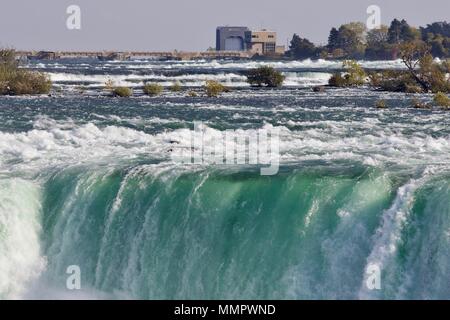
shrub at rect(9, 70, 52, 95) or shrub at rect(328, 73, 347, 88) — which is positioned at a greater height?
shrub at rect(9, 70, 52, 95)

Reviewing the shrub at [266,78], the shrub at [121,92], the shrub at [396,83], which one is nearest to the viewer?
the shrub at [121,92]

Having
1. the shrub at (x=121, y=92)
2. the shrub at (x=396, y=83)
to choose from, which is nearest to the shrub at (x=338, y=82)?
the shrub at (x=396, y=83)

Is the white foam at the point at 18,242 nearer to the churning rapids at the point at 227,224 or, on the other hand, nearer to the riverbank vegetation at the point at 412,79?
the churning rapids at the point at 227,224

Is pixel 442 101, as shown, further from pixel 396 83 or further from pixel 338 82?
pixel 338 82

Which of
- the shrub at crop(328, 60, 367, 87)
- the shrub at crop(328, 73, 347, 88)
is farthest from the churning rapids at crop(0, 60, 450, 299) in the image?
the shrub at crop(328, 60, 367, 87)

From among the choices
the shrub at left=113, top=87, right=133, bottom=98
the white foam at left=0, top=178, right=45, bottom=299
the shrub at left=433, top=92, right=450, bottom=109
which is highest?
the shrub at left=433, top=92, right=450, bottom=109

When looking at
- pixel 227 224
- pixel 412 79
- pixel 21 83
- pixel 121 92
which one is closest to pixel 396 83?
pixel 412 79

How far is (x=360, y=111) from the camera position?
4812 centimetres

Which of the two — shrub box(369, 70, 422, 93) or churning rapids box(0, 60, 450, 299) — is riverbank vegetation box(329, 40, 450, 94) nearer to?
shrub box(369, 70, 422, 93)

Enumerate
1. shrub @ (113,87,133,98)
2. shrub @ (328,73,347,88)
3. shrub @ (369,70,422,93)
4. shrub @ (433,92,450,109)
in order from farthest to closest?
shrub @ (328,73,347,88)
shrub @ (369,70,422,93)
shrub @ (113,87,133,98)
shrub @ (433,92,450,109)

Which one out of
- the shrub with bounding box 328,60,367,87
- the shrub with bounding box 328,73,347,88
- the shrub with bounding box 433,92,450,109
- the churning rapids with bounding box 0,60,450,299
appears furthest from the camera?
the shrub with bounding box 328,60,367,87

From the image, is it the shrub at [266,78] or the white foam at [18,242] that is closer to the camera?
the white foam at [18,242]

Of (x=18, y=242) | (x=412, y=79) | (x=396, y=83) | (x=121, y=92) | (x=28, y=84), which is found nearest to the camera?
(x=18, y=242)

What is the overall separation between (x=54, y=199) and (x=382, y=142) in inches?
473
